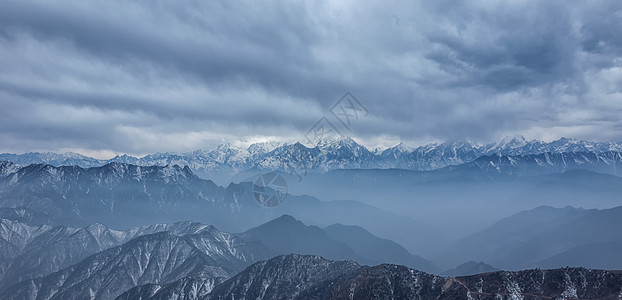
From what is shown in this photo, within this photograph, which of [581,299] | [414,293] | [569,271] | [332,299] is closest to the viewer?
[581,299]

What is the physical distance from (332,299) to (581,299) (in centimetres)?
10487

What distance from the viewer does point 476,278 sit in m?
162

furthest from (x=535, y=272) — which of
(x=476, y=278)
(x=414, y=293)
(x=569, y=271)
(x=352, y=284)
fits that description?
(x=352, y=284)

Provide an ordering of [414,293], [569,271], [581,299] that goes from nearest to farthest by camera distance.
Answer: [581,299], [569,271], [414,293]

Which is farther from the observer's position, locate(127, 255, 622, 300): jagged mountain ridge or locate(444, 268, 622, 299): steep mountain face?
locate(127, 255, 622, 300): jagged mountain ridge

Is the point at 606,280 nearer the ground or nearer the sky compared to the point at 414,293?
nearer the sky

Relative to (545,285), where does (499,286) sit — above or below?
below

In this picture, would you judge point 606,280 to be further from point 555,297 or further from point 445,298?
point 445,298

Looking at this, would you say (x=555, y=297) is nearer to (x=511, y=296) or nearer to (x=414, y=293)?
(x=511, y=296)

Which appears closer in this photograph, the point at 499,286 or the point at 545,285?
the point at 545,285

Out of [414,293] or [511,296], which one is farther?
[414,293]

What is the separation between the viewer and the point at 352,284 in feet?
613

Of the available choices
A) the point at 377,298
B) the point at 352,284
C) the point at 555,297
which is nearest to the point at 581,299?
the point at 555,297

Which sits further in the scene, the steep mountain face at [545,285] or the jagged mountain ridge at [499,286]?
the jagged mountain ridge at [499,286]
